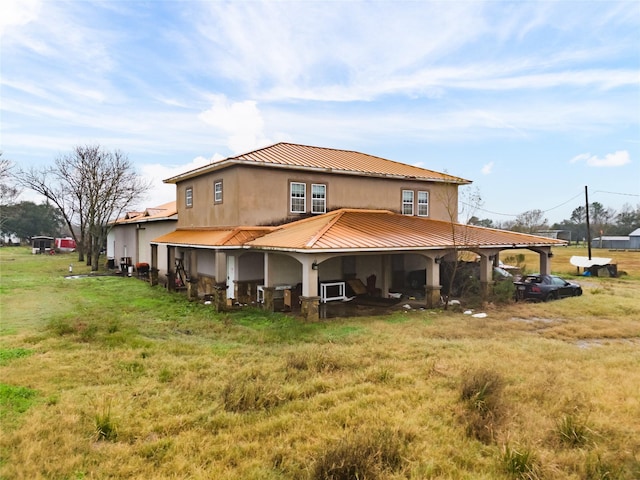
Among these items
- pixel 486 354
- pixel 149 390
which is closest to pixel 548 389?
pixel 486 354

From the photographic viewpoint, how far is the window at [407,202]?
72.0ft

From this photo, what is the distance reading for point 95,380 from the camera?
782 centimetres

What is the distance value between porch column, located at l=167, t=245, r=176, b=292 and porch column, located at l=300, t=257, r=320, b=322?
35.2 feet

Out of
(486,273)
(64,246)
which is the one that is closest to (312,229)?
(486,273)

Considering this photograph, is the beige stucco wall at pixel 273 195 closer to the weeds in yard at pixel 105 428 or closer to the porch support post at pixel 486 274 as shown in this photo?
the porch support post at pixel 486 274

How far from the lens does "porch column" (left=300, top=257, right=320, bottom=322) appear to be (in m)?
13.5

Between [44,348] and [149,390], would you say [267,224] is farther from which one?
[149,390]

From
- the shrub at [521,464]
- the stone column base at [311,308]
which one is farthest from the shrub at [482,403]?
the stone column base at [311,308]

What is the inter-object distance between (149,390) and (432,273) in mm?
11932

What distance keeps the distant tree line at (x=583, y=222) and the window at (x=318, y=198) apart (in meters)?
60.0

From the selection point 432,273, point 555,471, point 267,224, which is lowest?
point 555,471

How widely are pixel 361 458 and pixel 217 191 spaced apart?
1596 centimetres

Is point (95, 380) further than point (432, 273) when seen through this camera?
No

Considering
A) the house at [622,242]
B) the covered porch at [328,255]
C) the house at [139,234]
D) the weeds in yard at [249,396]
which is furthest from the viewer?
the house at [622,242]
